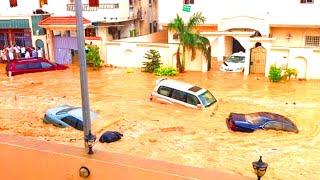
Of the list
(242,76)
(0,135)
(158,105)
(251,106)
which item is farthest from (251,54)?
(0,135)

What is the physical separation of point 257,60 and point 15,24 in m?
19.1

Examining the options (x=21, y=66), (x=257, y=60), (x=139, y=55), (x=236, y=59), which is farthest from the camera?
(x=139, y=55)

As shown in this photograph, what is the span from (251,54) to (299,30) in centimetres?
505

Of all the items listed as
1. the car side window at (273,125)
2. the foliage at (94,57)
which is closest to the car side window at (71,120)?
the car side window at (273,125)

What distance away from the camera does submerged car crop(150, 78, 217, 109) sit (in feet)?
56.7

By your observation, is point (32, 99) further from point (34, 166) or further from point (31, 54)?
point (34, 166)

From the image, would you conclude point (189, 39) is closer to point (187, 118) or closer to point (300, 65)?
point (300, 65)

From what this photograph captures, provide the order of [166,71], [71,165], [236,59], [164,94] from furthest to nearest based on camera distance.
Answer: [236,59]
[166,71]
[164,94]
[71,165]

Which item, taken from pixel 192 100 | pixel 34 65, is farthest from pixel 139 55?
pixel 192 100

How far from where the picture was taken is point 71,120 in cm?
1475

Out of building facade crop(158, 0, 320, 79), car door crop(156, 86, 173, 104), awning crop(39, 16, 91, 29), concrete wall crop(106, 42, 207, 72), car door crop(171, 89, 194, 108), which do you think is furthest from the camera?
awning crop(39, 16, 91, 29)

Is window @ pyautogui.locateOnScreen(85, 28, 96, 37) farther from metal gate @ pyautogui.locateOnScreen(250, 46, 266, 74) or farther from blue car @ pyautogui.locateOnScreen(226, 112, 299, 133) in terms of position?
blue car @ pyautogui.locateOnScreen(226, 112, 299, 133)

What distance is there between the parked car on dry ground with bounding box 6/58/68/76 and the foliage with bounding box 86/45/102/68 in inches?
90.9

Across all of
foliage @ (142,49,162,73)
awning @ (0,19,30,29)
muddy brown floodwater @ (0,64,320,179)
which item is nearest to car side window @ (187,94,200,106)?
muddy brown floodwater @ (0,64,320,179)
